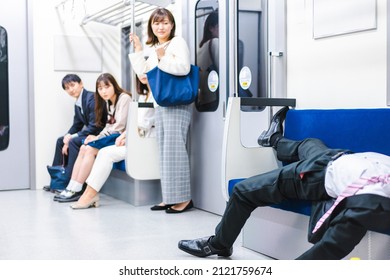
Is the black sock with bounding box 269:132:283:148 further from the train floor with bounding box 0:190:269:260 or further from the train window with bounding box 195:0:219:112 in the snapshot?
the train window with bounding box 195:0:219:112

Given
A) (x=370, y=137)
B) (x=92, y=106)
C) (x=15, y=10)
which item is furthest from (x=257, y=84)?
(x=15, y=10)

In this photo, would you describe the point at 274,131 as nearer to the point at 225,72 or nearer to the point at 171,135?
the point at 225,72

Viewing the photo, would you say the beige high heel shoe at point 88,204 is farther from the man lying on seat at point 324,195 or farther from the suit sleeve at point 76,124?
the man lying on seat at point 324,195

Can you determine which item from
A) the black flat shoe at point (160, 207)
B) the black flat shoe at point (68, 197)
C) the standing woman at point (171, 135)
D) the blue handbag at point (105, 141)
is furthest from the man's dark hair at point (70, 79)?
the black flat shoe at point (160, 207)

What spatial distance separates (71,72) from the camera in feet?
18.8

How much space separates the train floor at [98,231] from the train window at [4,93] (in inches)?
41.4

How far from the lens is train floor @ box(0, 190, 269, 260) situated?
9.37 feet

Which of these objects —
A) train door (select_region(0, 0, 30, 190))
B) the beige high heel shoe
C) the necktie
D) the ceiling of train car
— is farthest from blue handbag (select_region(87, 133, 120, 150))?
the necktie

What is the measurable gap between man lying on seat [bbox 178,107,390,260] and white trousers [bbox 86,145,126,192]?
5.94 ft

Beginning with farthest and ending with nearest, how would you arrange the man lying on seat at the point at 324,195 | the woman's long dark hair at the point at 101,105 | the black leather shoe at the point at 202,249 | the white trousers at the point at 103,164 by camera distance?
the woman's long dark hair at the point at 101,105
the white trousers at the point at 103,164
the black leather shoe at the point at 202,249
the man lying on seat at the point at 324,195

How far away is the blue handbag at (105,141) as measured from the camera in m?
4.66
